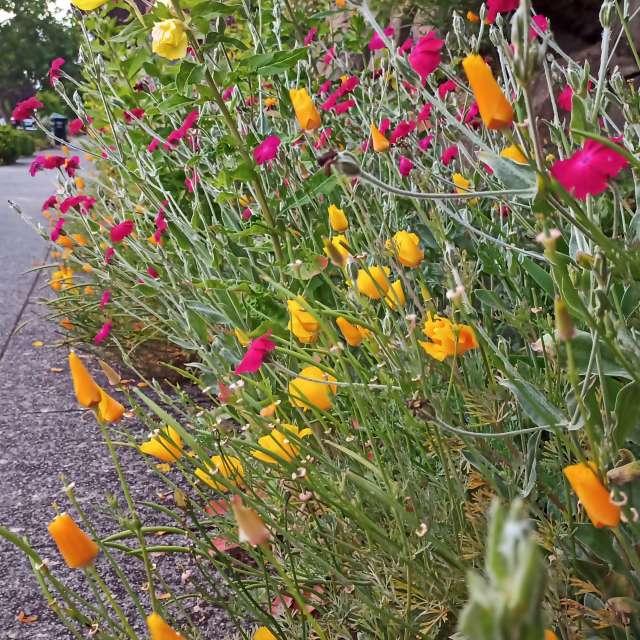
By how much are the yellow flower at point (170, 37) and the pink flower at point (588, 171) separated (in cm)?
110

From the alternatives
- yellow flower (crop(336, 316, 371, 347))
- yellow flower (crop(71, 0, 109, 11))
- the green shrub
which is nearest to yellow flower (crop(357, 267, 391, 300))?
yellow flower (crop(336, 316, 371, 347))

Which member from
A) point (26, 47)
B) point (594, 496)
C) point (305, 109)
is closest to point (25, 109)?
point (305, 109)

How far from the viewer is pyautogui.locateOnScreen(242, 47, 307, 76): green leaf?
6.25ft

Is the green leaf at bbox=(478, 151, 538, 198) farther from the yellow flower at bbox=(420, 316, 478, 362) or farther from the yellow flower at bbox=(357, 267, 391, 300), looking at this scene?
the yellow flower at bbox=(357, 267, 391, 300)

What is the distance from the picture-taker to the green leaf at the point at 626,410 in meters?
0.92

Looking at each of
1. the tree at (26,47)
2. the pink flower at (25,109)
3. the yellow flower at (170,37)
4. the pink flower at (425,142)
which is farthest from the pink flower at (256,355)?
the tree at (26,47)

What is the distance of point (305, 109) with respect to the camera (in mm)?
1599

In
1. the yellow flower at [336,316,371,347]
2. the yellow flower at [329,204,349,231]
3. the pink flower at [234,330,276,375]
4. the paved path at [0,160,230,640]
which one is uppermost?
the yellow flower at [329,204,349,231]

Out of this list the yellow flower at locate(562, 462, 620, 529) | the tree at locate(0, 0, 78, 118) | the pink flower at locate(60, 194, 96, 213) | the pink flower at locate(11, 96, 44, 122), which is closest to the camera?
the yellow flower at locate(562, 462, 620, 529)

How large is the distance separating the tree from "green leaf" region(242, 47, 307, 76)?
56.3 metres

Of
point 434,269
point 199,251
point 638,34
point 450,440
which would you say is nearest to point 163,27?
point 199,251

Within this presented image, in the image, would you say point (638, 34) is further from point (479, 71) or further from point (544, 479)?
point (479, 71)

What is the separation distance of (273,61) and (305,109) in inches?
16.3

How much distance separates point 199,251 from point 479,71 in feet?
5.03
